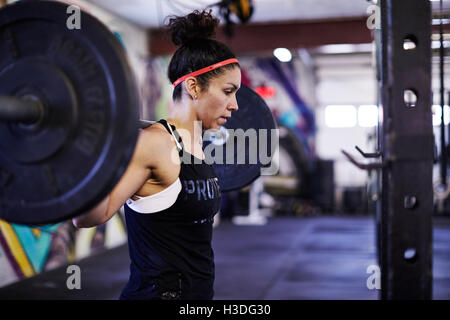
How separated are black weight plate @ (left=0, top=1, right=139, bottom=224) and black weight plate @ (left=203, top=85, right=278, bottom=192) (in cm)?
83

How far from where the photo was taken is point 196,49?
124cm

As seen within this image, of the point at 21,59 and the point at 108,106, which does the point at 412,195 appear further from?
the point at 21,59

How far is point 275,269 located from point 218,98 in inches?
133

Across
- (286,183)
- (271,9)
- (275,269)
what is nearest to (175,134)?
(275,269)

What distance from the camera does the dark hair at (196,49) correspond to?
1.23 metres

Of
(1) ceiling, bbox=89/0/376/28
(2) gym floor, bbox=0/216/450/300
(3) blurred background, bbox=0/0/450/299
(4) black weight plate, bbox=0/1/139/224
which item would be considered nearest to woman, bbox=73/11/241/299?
(4) black weight plate, bbox=0/1/139/224

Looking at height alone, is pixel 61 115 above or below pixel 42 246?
above

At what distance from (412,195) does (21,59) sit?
75cm

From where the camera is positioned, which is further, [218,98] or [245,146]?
[245,146]

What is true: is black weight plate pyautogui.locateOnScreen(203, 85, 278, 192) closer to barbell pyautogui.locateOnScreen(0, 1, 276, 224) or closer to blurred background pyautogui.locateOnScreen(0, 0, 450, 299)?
blurred background pyautogui.locateOnScreen(0, 0, 450, 299)

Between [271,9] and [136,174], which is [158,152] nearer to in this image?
[136,174]

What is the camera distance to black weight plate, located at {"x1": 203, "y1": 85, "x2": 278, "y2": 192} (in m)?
1.60

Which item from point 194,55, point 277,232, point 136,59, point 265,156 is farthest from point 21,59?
point 277,232

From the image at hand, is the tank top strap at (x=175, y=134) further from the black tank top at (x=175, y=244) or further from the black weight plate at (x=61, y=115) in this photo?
the black weight plate at (x=61, y=115)
